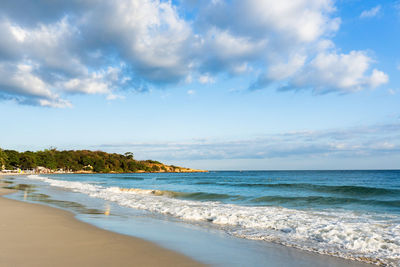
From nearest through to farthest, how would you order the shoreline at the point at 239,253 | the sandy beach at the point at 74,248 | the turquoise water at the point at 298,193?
the sandy beach at the point at 74,248
the shoreline at the point at 239,253
the turquoise water at the point at 298,193

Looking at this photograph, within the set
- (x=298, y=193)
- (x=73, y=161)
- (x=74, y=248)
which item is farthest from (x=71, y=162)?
(x=74, y=248)

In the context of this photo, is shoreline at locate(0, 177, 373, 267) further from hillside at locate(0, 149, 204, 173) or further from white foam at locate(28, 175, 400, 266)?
hillside at locate(0, 149, 204, 173)

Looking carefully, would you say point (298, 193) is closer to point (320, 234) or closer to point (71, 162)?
point (320, 234)

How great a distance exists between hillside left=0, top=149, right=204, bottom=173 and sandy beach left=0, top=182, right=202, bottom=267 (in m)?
91.2

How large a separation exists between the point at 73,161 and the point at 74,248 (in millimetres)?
146141

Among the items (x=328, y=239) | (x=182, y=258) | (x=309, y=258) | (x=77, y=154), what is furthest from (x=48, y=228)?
(x=77, y=154)

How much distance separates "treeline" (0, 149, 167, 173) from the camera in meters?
104

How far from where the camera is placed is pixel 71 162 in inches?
5369

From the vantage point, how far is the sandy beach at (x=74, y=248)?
15.4 ft

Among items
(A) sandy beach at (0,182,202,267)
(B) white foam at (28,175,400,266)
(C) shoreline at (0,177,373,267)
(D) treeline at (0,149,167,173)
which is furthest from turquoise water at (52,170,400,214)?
(D) treeline at (0,149,167,173)

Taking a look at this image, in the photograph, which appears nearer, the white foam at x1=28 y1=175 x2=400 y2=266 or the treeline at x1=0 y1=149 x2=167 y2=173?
the white foam at x1=28 y1=175 x2=400 y2=266

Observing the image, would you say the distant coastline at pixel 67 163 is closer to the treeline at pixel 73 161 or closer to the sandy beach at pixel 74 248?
the treeline at pixel 73 161

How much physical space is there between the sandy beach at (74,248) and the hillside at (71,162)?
299ft

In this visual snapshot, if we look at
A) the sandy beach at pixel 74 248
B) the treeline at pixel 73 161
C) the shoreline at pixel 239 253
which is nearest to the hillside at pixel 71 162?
the treeline at pixel 73 161
